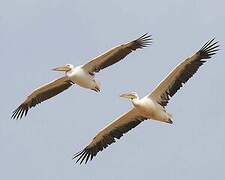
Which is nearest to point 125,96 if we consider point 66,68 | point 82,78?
point 82,78

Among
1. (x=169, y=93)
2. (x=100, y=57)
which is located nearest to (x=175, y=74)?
(x=169, y=93)

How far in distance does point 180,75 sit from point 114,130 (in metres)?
2.70

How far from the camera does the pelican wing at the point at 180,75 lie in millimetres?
33562

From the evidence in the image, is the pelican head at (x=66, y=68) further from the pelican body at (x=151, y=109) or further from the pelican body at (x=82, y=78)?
the pelican body at (x=151, y=109)

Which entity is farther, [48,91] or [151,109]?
[48,91]

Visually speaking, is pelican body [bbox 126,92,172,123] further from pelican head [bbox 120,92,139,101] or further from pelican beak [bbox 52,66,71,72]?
pelican beak [bbox 52,66,71,72]

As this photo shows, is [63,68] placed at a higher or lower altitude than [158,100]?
higher

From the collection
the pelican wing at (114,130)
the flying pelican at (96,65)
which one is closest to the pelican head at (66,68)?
the flying pelican at (96,65)

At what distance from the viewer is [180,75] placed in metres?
33.6

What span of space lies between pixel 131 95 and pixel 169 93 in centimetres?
111

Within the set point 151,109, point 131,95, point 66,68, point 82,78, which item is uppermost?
point 66,68

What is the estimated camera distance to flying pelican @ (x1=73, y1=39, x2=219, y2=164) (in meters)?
33.6

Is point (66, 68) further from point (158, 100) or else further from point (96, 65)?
point (158, 100)

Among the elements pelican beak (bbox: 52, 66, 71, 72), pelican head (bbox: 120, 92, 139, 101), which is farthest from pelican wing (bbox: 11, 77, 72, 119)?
pelican head (bbox: 120, 92, 139, 101)
